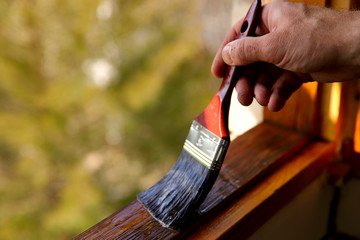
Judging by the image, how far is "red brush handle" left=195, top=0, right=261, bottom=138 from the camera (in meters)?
0.60

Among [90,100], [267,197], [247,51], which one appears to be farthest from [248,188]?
[90,100]

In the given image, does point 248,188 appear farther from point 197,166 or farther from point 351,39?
point 351,39

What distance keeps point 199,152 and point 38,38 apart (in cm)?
340

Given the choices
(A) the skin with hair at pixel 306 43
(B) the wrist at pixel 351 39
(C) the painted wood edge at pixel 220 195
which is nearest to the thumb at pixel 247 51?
(A) the skin with hair at pixel 306 43

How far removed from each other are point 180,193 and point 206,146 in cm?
9

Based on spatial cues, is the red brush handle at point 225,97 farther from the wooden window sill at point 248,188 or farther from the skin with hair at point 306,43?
the wooden window sill at point 248,188

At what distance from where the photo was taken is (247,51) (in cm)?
59

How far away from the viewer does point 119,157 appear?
4129 mm

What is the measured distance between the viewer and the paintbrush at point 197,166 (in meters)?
Answer: 0.58

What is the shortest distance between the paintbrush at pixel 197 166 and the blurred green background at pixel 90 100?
3.10m

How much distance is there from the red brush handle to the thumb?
0.09 ft

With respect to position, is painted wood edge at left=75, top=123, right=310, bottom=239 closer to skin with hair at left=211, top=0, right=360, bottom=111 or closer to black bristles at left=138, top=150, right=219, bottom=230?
black bristles at left=138, top=150, right=219, bottom=230

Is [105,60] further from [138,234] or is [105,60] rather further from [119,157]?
[138,234]

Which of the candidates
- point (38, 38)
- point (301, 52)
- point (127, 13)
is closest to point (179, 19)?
point (127, 13)
